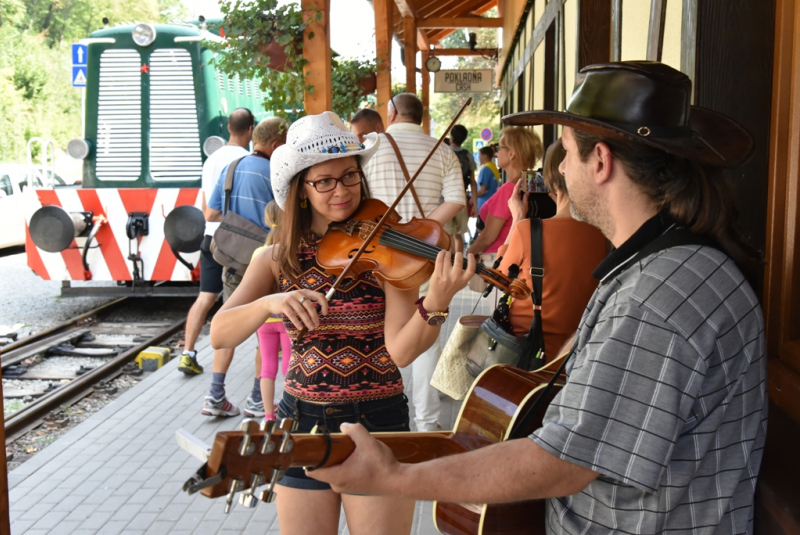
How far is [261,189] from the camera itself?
4.79 metres

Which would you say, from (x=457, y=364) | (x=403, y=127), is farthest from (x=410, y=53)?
(x=457, y=364)

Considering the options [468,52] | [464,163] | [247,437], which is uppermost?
[468,52]

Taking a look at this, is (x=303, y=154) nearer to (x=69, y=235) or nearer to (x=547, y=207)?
(x=547, y=207)

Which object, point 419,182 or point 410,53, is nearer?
point 419,182

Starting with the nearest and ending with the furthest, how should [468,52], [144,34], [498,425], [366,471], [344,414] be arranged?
[366,471]
[498,425]
[344,414]
[144,34]
[468,52]

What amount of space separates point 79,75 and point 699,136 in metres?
8.59

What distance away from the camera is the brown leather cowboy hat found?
1.36m

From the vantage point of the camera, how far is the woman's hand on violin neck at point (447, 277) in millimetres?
2059

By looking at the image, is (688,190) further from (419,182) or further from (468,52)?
(468,52)

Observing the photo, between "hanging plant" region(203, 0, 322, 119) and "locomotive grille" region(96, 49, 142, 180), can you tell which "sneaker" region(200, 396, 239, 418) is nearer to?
"hanging plant" region(203, 0, 322, 119)

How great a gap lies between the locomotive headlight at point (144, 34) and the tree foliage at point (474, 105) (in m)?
27.5

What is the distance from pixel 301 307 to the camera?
2.07 m

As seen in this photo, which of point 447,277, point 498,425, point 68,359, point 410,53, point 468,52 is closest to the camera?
point 498,425

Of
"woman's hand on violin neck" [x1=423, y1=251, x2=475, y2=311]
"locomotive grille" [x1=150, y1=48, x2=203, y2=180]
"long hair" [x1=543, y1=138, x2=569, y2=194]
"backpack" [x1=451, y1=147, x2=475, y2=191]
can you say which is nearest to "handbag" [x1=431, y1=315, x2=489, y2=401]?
"long hair" [x1=543, y1=138, x2=569, y2=194]
